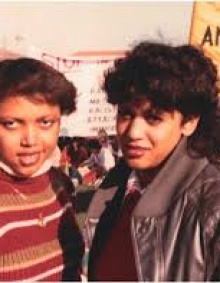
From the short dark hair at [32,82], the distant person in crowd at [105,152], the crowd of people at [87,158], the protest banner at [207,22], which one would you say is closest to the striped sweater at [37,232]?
the short dark hair at [32,82]

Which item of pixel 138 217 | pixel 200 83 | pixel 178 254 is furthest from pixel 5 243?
pixel 200 83

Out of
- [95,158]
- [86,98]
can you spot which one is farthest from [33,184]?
[95,158]

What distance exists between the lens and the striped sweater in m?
2.40

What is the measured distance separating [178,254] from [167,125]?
0.47 m

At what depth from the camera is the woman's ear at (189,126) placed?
2.30 metres

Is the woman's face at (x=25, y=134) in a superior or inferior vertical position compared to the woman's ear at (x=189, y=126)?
inferior

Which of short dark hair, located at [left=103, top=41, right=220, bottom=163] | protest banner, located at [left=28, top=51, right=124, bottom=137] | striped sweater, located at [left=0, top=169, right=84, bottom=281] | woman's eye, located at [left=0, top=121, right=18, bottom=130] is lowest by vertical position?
protest banner, located at [left=28, top=51, right=124, bottom=137]

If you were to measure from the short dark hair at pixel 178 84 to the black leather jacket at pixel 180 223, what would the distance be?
5.7 inches

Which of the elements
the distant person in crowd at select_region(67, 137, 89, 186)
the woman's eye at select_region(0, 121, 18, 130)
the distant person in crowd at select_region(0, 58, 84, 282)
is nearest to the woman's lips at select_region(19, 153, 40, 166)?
the distant person in crowd at select_region(0, 58, 84, 282)

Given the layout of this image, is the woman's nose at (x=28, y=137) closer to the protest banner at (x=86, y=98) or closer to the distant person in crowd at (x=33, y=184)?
the distant person in crowd at (x=33, y=184)

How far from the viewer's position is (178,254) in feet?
6.65

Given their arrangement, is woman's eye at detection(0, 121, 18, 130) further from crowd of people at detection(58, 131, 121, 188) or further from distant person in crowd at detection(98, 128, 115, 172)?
distant person in crowd at detection(98, 128, 115, 172)

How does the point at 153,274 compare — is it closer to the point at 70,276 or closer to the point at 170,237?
the point at 170,237

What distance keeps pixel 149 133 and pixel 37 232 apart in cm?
63
